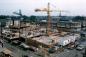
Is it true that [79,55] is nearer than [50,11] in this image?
Yes

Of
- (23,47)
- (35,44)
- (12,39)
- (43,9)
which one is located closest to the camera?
(23,47)

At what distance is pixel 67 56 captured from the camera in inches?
438

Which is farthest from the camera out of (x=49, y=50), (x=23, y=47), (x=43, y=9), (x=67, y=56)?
(x=43, y=9)

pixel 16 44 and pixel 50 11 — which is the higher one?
pixel 50 11

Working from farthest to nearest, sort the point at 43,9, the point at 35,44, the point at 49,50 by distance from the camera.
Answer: the point at 43,9 < the point at 35,44 < the point at 49,50

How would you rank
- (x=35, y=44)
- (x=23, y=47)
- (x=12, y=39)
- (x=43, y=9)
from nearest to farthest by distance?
(x=23, y=47) < (x=35, y=44) < (x=12, y=39) < (x=43, y=9)

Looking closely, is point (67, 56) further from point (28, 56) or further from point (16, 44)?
point (16, 44)

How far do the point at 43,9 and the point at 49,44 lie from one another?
9.14m

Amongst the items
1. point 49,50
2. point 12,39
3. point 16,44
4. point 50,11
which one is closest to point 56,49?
point 49,50

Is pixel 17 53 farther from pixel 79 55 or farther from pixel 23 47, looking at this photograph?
pixel 79 55

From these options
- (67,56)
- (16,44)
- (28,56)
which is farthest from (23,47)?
(67,56)

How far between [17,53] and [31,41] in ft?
12.4

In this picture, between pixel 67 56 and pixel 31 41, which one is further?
pixel 31 41

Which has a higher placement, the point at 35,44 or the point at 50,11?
the point at 50,11
